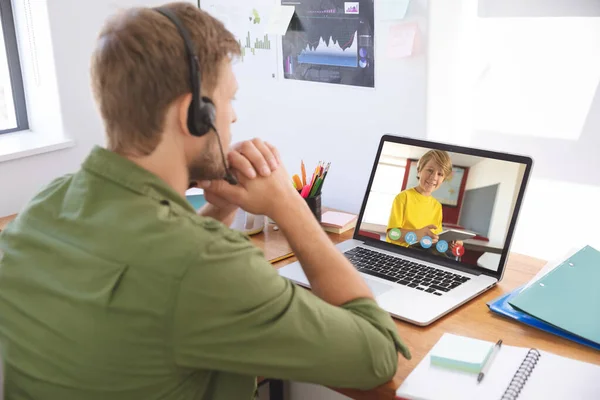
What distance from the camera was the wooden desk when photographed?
1137 mm

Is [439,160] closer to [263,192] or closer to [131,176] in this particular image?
[263,192]

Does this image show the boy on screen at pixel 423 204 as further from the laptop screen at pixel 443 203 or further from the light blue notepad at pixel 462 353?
the light blue notepad at pixel 462 353

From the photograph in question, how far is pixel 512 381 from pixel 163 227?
0.55m

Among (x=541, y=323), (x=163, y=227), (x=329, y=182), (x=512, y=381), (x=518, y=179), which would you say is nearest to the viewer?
(x=163, y=227)

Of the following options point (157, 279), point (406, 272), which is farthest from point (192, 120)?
point (406, 272)

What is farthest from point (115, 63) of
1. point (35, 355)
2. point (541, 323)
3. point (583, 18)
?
point (583, 18)

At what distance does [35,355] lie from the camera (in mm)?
966

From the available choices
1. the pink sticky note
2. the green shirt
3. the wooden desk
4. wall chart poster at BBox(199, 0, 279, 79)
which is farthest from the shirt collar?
wall chart poster at BBox(199, 0, 279, 79)

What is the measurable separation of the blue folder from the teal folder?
19 mm

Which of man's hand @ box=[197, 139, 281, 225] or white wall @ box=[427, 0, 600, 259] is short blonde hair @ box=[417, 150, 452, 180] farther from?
man's hand @ box=[197, 139, 281, 225]

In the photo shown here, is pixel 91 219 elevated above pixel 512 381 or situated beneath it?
elevated above

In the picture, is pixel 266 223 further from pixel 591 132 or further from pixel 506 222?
pixel 591 132

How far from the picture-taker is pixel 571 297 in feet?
4.11

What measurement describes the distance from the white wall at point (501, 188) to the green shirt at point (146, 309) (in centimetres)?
54
